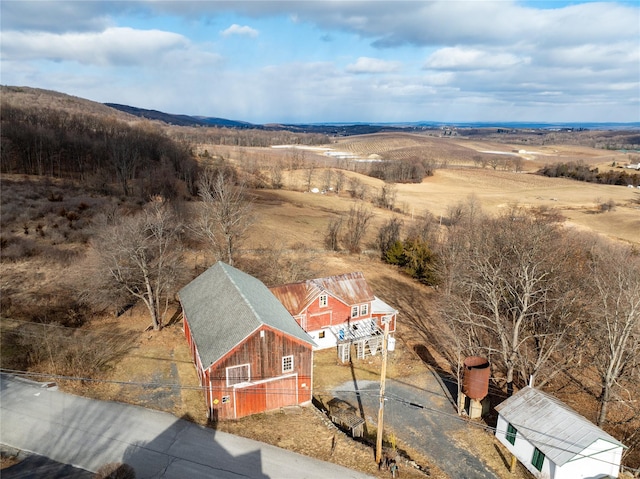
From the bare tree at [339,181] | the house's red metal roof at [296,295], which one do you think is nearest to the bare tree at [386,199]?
the bare tree at [339,181]

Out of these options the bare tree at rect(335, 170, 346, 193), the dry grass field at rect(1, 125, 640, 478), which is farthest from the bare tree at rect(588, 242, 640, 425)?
the bare tree at rect(335, 170, 346, 193)

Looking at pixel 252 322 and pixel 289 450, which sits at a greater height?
pixel 252 322

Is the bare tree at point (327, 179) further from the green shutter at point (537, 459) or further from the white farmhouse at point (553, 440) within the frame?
the green shutter at point (537, 459)

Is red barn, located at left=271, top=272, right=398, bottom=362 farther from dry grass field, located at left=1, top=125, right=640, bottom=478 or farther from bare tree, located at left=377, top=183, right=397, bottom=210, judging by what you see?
bare tree, located at left=377, top=183, right=397, bottom=210

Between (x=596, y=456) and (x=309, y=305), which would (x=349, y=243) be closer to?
(x=309, y=305)

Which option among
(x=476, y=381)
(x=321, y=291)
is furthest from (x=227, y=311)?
(x=476, y=381)

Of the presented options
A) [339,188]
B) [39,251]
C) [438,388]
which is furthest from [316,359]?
[339,188]
